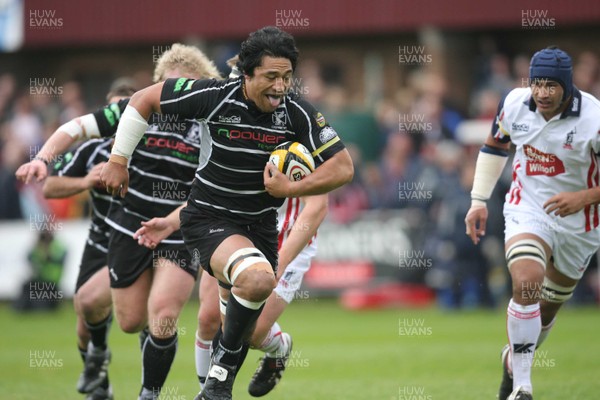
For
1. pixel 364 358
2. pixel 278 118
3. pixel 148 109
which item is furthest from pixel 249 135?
pixel 364 358

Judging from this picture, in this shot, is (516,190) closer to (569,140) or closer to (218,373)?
(569,140)

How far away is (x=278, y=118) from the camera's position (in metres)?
7.17

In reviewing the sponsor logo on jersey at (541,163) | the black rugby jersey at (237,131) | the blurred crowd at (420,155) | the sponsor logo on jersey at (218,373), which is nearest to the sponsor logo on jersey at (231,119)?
the black rugby jersey at (237,131)

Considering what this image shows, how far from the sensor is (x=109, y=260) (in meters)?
8.55

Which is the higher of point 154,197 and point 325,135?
point 325,135

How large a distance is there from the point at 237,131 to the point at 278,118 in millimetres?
304

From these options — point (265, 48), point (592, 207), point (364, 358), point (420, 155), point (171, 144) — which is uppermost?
point (265, 48)

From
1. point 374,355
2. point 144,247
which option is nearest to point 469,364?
point 374,355

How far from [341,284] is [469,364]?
772cm

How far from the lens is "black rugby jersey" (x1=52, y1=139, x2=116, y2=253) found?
925 centimetres

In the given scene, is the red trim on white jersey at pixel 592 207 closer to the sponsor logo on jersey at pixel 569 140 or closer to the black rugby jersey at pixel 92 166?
the sponsor logo on jersey at pixel 569 140

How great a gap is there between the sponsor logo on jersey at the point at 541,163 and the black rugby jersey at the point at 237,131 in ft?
5.98

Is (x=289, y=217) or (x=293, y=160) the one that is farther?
(x=289, y=217)

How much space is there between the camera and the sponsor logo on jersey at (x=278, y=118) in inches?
282
